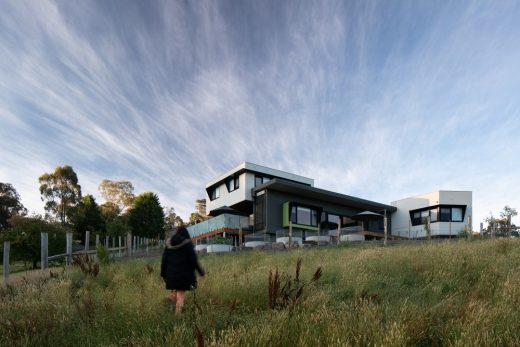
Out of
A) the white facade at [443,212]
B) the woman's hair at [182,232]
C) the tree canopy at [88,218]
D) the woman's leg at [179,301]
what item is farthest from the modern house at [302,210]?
the woman's leg at [179,301]

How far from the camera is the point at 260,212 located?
27625 mm

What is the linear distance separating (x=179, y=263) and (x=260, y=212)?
858 inches

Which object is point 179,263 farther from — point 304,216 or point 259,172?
point 304,216

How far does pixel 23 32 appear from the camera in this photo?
36.4 feet

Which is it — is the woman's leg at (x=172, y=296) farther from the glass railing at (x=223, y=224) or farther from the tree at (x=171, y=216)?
the tree at (x=171, y=216)

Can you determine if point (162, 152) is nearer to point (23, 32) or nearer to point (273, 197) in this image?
point (273, 197)

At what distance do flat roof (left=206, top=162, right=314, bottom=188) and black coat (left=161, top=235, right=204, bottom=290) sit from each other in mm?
22199

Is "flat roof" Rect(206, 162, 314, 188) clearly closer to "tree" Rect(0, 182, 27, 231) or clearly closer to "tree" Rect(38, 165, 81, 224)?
"tree" Rect(38, 165, 81, 224)

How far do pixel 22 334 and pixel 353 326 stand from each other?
4302 mm

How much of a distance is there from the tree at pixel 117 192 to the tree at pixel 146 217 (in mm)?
8722

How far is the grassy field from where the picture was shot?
3766 millimetres

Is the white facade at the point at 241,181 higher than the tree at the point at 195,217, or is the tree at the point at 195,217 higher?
the white facade at the point at 241,181

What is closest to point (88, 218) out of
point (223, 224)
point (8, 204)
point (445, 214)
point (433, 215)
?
point (8, 204)

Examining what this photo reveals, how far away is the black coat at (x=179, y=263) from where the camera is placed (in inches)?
227
